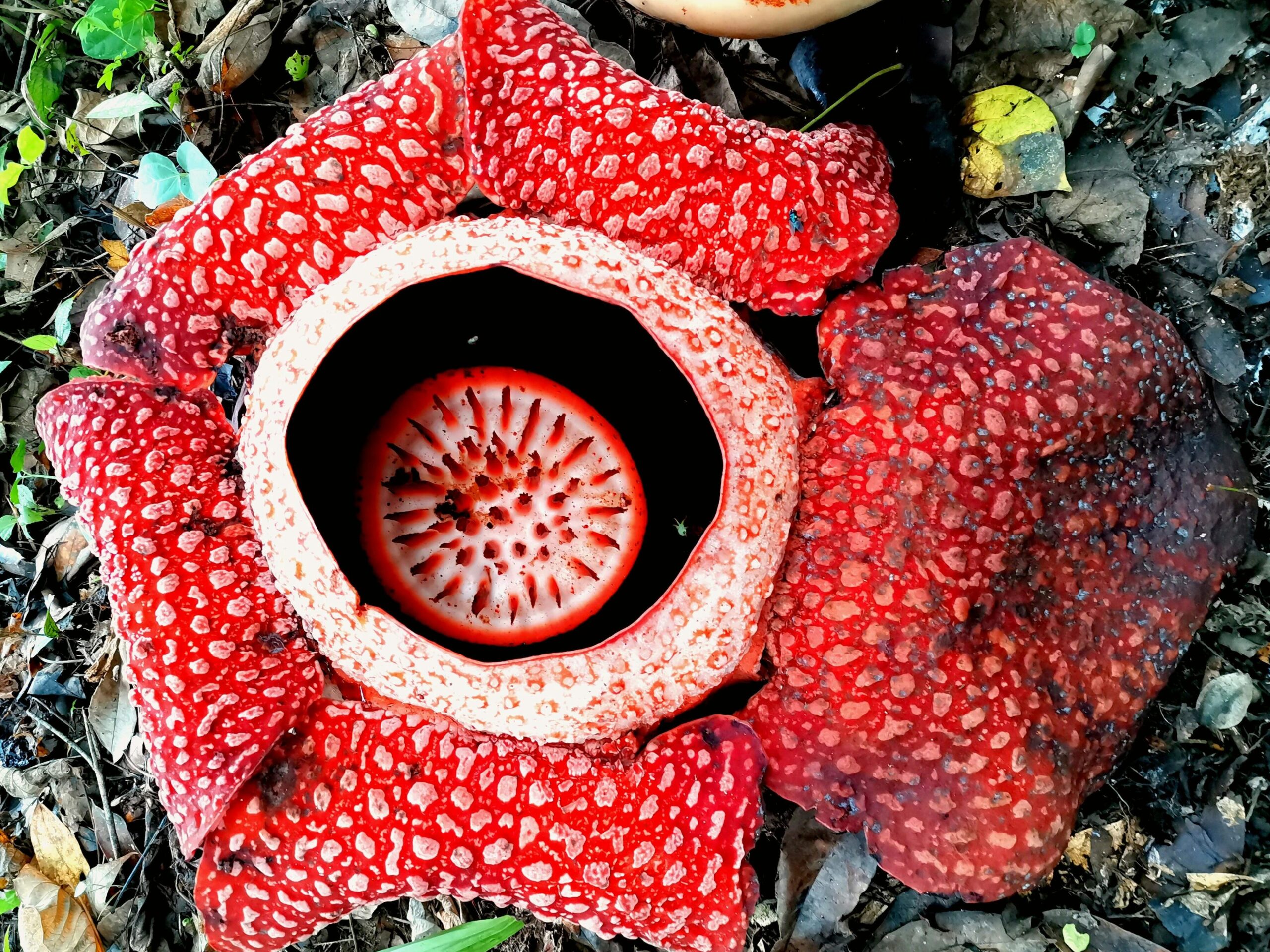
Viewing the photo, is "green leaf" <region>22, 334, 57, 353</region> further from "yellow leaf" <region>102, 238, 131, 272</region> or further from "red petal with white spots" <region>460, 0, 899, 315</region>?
"red petal with white spots" <region>460, 0, 899, 315</region>

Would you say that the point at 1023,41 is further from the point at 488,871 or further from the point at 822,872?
the point at 488,871

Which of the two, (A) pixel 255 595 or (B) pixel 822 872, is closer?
(A) pixel 255 595

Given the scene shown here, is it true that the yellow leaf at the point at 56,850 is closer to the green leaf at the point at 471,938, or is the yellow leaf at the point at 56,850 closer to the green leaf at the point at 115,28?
the green leaf at the point at 471,938

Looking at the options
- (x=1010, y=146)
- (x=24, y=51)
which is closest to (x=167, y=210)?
(x=24, y=51)

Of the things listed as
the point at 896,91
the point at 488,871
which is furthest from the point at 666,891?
the point at 896,91

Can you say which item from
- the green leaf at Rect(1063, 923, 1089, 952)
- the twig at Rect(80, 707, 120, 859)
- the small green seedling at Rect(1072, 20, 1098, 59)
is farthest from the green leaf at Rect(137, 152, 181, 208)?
the green leaf at Rect(1063, 923, 1089, 952)

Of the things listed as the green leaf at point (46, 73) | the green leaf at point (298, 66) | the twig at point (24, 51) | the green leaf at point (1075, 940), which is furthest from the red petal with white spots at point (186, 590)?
the green leaf at point (1075, 940)

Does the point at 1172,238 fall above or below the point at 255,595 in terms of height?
above
